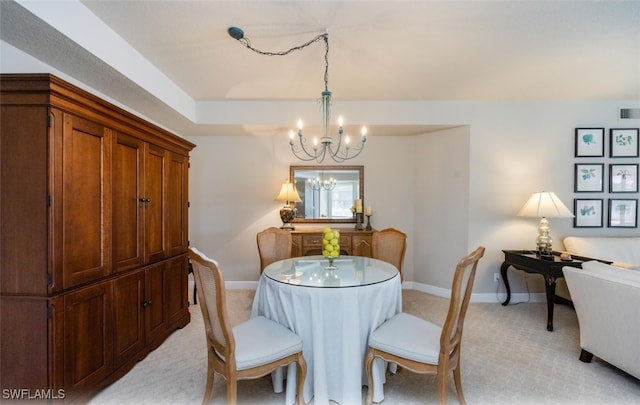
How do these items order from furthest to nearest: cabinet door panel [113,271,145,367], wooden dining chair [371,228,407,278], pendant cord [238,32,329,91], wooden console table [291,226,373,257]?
wooden console table [291,226,373,257] < wooden dining chair [371,228,407,278] < pendant cord [238,32,329,91] < cabinet door panel [113,271,145,367]

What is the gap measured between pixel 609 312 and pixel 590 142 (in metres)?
2.61

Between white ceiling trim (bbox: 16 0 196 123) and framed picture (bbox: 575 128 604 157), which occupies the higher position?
white ceiling trim (bbox: 16 0 196 123)

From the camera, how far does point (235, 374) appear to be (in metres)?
1.54

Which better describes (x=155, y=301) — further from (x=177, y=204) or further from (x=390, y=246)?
(x=390, y=246)

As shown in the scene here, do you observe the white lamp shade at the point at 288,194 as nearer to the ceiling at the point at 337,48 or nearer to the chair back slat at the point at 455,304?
the ceiling at the point at 337,48

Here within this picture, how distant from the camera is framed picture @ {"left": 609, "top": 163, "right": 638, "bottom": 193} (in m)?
3.53

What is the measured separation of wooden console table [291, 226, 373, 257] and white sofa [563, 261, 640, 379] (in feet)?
6.63

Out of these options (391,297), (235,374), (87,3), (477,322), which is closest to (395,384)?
(391,297)

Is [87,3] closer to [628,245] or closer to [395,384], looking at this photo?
[395,384]

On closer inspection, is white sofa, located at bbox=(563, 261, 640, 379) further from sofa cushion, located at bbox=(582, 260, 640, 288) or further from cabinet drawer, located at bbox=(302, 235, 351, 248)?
cabinet drawer, located at bbox=(302, 235, 351, 248)

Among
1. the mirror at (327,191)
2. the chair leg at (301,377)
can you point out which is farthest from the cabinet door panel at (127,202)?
the mirror at (327,191)

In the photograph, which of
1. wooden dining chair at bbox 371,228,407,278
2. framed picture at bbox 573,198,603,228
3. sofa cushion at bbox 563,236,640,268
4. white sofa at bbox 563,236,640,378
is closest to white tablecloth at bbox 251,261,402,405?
wooden dining chair at bbox 371,228,407,278

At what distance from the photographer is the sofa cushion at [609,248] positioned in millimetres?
3184

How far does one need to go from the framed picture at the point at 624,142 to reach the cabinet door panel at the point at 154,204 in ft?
17.4
